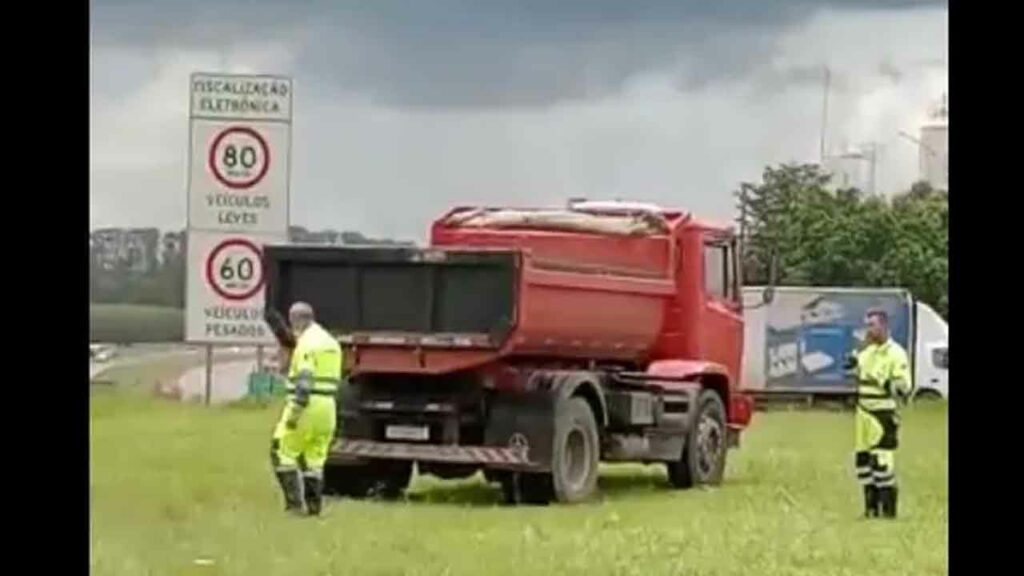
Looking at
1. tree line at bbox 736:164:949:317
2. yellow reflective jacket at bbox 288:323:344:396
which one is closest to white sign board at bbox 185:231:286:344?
yellow reflective jacket at bbox 288:323:344:396

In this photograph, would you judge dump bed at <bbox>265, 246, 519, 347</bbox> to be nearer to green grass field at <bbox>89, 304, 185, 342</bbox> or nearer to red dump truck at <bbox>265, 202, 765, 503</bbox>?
red dump truck at <bbox>265, 202, 765, 503</bbox>

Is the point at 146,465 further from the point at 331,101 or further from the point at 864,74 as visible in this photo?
the point at 864,74

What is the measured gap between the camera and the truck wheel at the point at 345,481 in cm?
595

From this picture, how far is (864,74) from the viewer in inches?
222

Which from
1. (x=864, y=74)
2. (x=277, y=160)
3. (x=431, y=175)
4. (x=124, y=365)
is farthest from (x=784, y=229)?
(x=124, y=365)

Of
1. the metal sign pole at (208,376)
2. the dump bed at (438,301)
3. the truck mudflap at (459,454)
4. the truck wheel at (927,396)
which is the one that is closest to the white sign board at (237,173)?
the dump bed at (438,301)

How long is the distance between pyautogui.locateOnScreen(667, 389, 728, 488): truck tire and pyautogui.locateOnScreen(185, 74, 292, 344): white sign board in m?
1.30

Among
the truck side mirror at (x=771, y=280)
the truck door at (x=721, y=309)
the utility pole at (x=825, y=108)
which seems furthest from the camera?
the truck door at (x=721, y=309)

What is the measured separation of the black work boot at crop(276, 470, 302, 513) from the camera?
5.89 metres

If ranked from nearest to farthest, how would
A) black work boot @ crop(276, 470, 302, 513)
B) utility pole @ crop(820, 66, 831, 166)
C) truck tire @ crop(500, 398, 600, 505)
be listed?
1. utility pole @ crop(820, 66, 831, 166)
2. black work boot @ crop(276, 470, 302, 513)
3. truck tire @ crop(500, 398, 600, 505)

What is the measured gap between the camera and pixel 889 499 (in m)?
5.90

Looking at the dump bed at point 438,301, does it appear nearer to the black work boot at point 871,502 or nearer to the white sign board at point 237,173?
the white sign board at point 237,173
